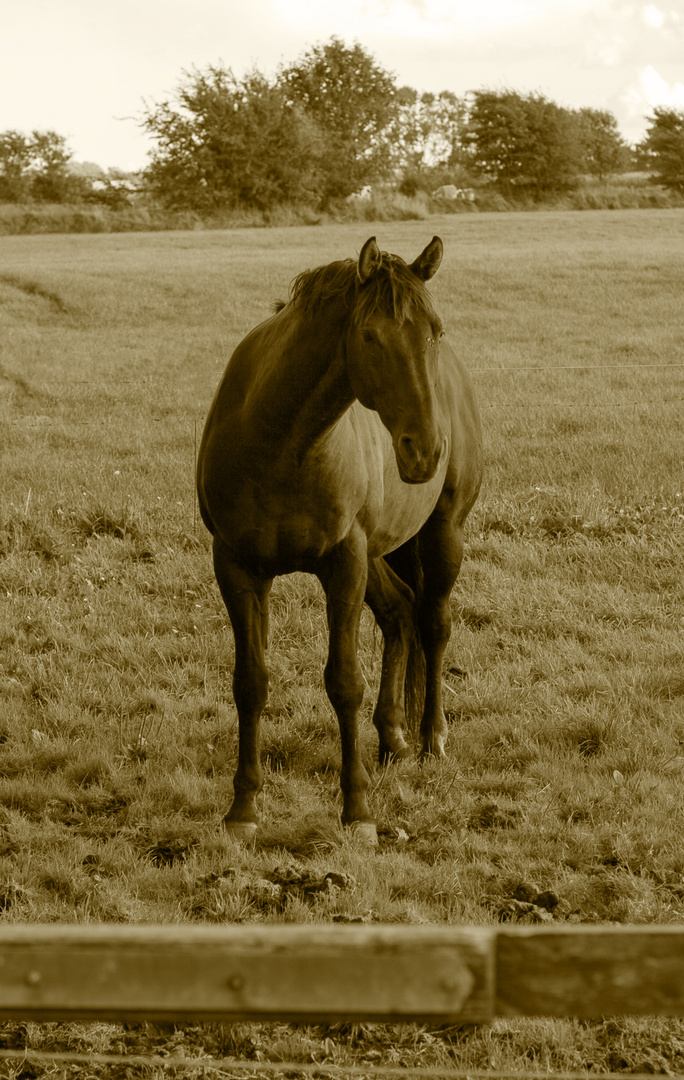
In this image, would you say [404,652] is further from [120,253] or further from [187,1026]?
[120,253]

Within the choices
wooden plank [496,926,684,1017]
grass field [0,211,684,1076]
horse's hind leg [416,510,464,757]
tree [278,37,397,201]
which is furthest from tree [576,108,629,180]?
wooden plank [496,926,684,1017]

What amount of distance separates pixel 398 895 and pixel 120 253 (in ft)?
72.2

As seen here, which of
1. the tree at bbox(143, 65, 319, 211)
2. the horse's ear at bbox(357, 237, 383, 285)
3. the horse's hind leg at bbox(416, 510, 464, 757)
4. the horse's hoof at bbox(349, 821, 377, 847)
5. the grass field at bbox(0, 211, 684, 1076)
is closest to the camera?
the horse's ear at bbox(357, 237, 383, 285)

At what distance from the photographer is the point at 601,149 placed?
4469 centimetres

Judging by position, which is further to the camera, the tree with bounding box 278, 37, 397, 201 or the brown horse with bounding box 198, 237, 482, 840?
the tree with bounding box 278, 37, 397, 201

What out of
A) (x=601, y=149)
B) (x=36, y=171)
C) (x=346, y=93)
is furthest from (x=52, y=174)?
(x=601, y=149)

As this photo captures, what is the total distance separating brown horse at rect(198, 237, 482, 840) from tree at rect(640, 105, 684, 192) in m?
35.1

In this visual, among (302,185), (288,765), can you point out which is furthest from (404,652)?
(302,185)

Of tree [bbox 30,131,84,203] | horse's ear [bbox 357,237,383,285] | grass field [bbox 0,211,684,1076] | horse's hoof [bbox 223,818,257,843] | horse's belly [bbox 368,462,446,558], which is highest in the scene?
tree [bbox 30,131,84,203]

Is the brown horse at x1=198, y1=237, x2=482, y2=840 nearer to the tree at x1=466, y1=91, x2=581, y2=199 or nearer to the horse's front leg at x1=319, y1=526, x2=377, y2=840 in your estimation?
the horse's front leg at x1=319, y1=526, x2=377, y2=840

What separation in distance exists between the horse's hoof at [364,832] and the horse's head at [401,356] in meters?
1.62

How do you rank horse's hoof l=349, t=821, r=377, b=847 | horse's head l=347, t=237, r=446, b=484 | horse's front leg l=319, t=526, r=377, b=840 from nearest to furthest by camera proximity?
1. horse's head l=347, t=237, r=446, b=484
2. horse's hoof l=349, t=821, r=377, b=847
3. horse's front leg l=319, t=526, r=377, b=840

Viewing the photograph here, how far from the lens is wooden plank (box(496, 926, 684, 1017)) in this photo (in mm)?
1291

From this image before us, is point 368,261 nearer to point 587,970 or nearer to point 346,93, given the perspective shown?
point 587,970
